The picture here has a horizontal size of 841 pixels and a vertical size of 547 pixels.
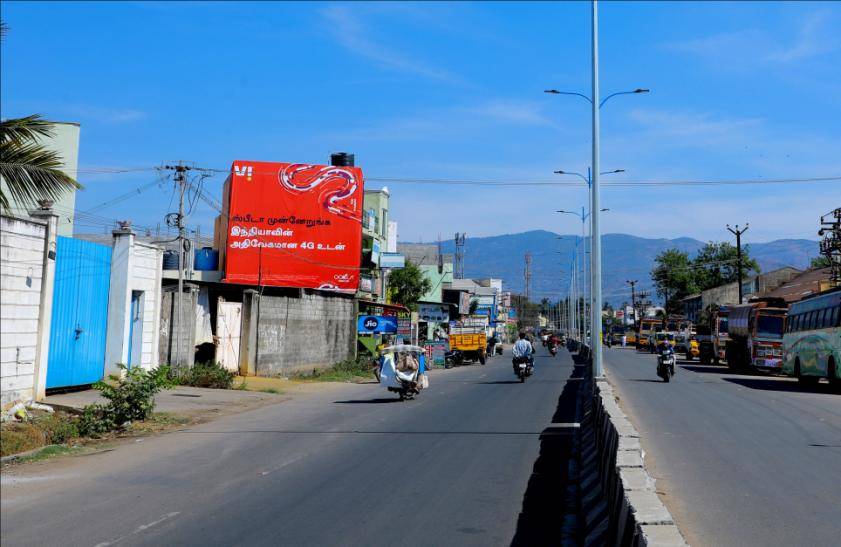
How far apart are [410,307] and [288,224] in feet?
85.5

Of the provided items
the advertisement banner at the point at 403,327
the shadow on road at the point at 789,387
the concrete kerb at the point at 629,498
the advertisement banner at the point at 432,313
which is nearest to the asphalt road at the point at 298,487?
the concrete kerb at the point at 629,498

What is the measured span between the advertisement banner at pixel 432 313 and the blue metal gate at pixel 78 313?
139ft

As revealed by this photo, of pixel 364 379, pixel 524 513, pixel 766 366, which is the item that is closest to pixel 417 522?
pixel 524 513

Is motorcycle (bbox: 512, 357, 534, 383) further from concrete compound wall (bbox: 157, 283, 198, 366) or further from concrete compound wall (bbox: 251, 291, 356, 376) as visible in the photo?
concrete compound wall (bbox: 157, 283, 198, 366)

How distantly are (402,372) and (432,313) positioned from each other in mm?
41011

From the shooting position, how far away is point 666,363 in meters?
29.7

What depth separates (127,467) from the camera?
10.8 meters

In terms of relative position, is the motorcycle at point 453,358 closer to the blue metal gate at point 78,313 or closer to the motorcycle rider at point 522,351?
the motorcycle rider at point 522,351

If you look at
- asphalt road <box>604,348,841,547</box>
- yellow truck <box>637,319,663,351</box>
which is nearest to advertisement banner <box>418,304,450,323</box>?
yellow truck <box>637,319,663,351</box>

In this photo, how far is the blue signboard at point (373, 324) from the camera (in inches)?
1630

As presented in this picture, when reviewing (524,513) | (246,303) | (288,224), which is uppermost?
(288,224)

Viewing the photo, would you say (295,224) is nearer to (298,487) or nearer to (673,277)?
(298,487)

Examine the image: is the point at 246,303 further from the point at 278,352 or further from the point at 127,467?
→ the point at 127,467

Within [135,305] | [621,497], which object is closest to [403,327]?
[135,305]
